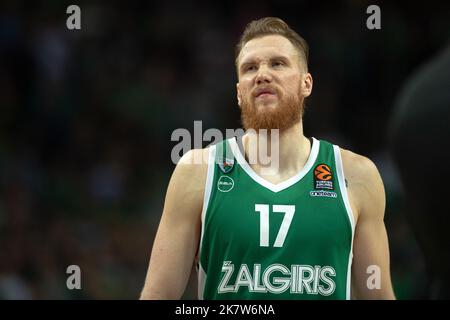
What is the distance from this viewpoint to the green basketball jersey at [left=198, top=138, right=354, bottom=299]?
15.0ft

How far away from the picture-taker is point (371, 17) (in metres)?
9.93

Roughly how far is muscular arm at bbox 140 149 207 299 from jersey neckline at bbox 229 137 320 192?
28cm

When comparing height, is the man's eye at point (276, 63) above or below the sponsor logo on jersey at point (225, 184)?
above

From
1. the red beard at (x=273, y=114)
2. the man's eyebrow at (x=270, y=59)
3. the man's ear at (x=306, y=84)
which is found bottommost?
the red beard at (x=273, y=114)

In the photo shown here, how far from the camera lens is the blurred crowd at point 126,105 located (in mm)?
9344

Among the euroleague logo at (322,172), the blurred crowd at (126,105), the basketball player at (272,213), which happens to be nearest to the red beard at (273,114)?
the basketball player at (272,213)

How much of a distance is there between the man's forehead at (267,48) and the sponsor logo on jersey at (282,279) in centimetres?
109

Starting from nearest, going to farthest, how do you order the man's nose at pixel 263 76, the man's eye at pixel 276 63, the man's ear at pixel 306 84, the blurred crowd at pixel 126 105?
the man's nose at pixel 263 76, the man's eye at pixel 276 63, the man's ear at pixel 306 84, the blurred crowd at pixel 126 105

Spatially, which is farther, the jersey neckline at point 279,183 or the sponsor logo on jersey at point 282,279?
the jersey neckline at point 279,183

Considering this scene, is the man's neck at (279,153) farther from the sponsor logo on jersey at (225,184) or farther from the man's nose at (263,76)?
the man's nose at (263,76)

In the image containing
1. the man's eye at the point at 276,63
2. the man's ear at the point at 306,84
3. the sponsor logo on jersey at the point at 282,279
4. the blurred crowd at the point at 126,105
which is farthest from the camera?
the blurred crowd at the point at 126,105
